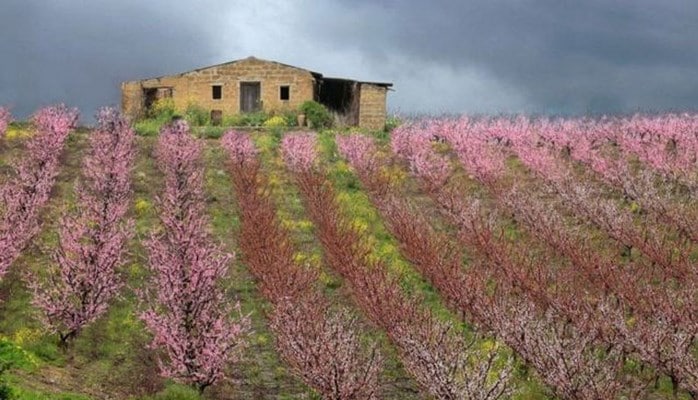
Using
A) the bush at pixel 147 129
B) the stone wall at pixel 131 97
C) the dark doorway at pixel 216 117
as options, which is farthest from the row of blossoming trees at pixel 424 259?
the stone wall at pixel 131 97

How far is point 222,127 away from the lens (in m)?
57.4

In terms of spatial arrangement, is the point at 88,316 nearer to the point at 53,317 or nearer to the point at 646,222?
the point at 53,317

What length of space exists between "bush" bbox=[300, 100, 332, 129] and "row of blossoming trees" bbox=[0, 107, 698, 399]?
26.6ft

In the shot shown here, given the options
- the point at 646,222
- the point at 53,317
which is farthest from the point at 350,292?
the point at 646,222

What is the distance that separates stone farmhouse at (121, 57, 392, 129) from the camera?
61250mm

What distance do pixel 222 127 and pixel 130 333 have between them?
33791 millimetres

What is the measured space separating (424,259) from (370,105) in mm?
33548

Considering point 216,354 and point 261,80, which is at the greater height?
point 261,80

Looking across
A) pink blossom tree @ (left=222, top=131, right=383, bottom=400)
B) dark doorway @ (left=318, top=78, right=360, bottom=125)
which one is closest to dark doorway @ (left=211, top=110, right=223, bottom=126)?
dark doorway @ (left=318, top=78, right=360, bottom=125)

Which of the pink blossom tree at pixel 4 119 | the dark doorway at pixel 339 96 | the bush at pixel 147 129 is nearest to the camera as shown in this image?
the pink blossom tree at pixel 4 119

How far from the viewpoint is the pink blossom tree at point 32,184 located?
2728 cm

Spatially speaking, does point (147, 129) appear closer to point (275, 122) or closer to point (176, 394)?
point (275, 122)

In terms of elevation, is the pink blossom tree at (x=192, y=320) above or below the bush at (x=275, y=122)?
below

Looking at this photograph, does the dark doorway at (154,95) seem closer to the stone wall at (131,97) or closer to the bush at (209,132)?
the stone wall at (131,97)
